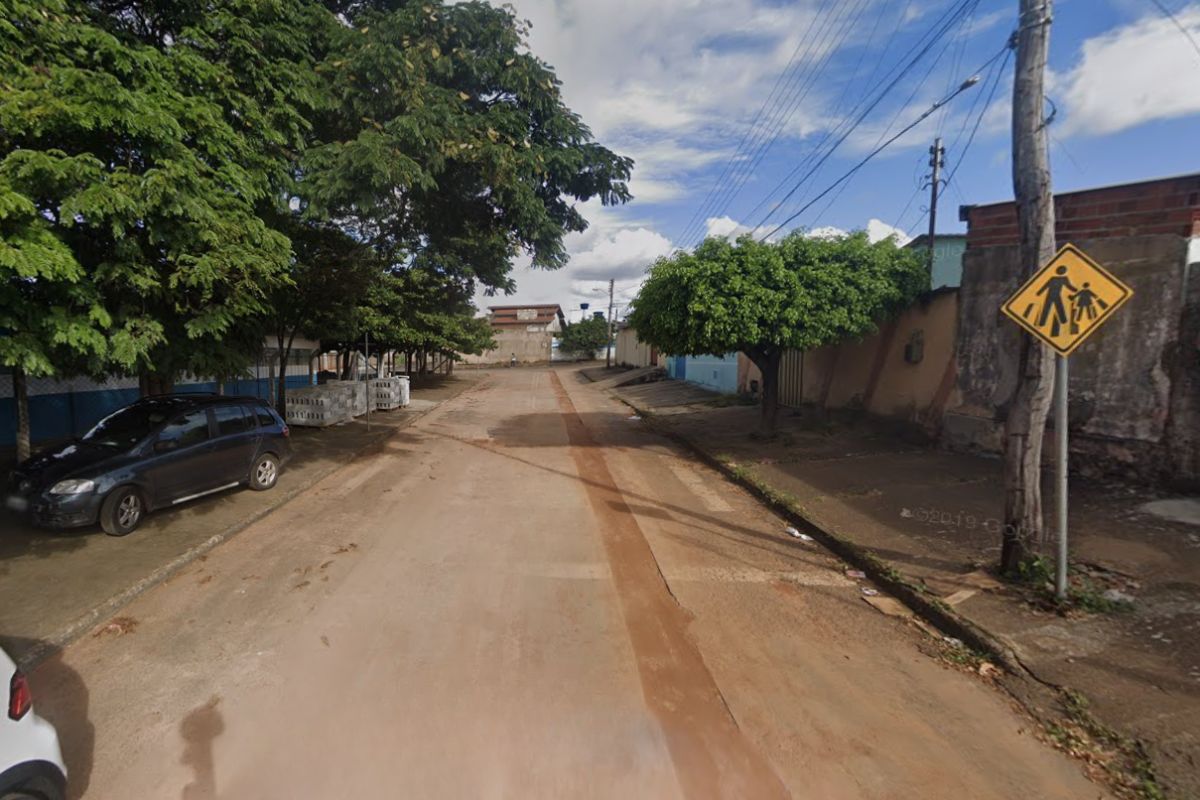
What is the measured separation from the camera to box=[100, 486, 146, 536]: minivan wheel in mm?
6133

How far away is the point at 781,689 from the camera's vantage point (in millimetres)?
3736

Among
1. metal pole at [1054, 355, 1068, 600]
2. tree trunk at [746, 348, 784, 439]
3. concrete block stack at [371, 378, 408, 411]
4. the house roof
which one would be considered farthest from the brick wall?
the house roof

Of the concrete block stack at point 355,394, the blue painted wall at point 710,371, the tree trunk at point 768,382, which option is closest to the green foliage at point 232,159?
the tree trunk at point 768,382

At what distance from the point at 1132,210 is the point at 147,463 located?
1208 cm

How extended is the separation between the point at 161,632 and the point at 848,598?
5.50m

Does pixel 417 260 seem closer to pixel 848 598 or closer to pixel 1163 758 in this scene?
pixel 848 598

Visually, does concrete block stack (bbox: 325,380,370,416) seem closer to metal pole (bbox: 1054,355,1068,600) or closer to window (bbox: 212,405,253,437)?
window (bbox: 212,405,253,437)

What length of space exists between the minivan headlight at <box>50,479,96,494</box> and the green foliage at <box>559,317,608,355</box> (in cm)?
6356

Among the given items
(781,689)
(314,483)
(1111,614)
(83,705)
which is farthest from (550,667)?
(314,483)

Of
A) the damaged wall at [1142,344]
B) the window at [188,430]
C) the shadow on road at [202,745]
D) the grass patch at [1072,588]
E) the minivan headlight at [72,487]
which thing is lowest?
the shadow on road at [202,745]

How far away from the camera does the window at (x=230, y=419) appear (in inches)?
307

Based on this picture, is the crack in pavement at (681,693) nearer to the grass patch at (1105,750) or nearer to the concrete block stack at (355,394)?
the grass patch at (1105,750)

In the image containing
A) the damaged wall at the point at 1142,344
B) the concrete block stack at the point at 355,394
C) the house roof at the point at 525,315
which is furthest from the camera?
the house roof at the point at 525,315

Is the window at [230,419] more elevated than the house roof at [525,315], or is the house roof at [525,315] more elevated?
the house roof at [525,315]
